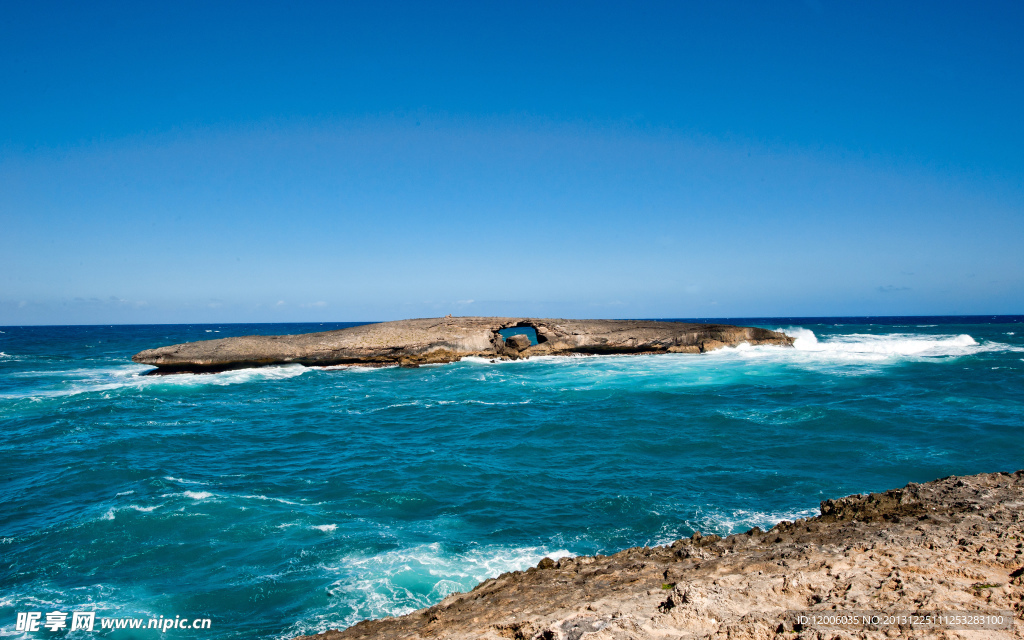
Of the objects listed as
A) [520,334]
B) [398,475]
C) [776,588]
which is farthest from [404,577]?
[520,334]

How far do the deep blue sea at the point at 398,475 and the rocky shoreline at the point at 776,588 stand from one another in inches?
63.5

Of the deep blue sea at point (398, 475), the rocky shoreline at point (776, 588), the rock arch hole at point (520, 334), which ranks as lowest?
the deep blue sea at point (398, 475)

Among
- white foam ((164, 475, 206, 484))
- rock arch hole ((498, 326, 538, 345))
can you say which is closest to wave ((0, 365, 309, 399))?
rock arch hole ((498, 326, 538, 345))

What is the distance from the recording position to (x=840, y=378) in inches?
842

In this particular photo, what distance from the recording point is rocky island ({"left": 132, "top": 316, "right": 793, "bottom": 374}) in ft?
87.5

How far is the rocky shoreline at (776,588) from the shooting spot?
3.74 meters

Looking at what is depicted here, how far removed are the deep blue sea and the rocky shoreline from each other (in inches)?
63.5

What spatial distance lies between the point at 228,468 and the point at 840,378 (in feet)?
74.3

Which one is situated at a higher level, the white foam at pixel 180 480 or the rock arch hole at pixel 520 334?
the rock arch hole at pixel 520 334

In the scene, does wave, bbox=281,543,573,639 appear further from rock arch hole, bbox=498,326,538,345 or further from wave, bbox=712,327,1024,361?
wave, bbox=712,327,1024,361

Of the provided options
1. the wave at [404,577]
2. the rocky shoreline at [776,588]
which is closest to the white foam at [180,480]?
the wave at [404,577]

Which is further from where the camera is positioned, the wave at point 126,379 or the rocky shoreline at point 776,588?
the wave at point 126,379

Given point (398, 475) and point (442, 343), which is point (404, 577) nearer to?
point (398, 475)

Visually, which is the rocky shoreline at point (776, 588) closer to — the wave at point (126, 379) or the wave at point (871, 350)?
the wave at point (126, 379)
